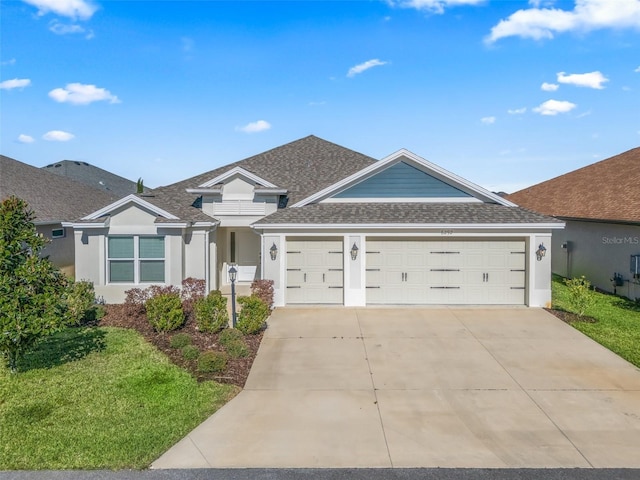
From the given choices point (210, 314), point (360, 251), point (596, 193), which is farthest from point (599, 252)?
point (210, 314)

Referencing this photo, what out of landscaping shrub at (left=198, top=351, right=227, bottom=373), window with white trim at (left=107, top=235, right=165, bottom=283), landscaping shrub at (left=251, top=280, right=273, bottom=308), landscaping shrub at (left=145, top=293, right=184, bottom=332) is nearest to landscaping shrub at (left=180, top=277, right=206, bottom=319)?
window with white trim at (left=107, top=235, right=165, bottom=283)

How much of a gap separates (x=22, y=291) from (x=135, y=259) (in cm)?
657

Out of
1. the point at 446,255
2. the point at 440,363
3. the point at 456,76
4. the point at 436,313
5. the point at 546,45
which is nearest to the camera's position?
the point at 440,363

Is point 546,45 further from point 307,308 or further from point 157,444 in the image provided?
point 157,444

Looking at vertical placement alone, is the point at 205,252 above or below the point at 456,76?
below

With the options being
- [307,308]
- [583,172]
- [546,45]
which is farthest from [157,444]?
[583,172]

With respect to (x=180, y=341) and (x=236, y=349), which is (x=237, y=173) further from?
(x=236, y=349)

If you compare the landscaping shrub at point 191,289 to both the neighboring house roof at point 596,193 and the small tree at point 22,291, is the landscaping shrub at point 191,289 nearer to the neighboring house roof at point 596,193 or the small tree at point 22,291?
the small tree at point 22,291

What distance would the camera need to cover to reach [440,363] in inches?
345

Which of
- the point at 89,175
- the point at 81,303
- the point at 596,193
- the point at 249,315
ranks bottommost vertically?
the point at 249,315

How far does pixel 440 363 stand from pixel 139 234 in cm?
1052

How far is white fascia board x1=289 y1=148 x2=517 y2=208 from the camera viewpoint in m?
14.4

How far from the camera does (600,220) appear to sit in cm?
1616

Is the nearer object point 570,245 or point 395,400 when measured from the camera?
point 395,400
